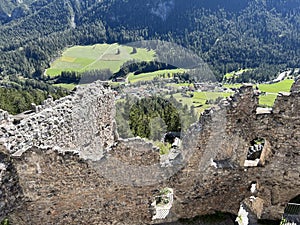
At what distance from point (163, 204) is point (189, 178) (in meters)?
3.23

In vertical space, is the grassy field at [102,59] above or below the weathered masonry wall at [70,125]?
below

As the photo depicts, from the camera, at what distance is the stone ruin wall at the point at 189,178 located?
12094 millimetres

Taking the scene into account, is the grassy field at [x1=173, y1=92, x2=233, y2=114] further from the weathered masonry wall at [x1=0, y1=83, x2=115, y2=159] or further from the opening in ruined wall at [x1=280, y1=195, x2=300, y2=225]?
the opening in ruined wall at [x1=280, y1=195, x2=300, y2=225]

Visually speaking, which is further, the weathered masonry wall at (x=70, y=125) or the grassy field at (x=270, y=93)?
the grassy field at (x=270, y=93)

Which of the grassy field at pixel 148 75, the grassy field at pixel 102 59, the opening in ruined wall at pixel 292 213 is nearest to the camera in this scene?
the opening in ruined wall at pixel 292 213

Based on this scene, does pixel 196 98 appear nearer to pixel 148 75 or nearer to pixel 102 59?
pixel 148 75

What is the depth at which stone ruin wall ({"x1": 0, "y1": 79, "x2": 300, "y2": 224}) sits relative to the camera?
12.1 meters

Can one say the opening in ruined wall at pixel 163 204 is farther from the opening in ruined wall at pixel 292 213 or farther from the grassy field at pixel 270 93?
the grassy field at pixel 270 93

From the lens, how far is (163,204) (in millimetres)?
16391

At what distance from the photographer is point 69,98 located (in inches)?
659

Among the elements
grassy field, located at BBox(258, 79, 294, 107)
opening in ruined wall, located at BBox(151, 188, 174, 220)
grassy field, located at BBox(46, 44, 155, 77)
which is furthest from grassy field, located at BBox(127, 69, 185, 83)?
opening in ruined wall, located at BBox(151, 188, 174, 220)

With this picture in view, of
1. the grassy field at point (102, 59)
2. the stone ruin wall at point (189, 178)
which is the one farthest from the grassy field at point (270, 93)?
the stone ruin wall at point (189, 178)

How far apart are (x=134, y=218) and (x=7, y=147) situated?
19.0 feet

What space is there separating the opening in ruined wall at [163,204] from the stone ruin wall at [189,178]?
362 millimetres
